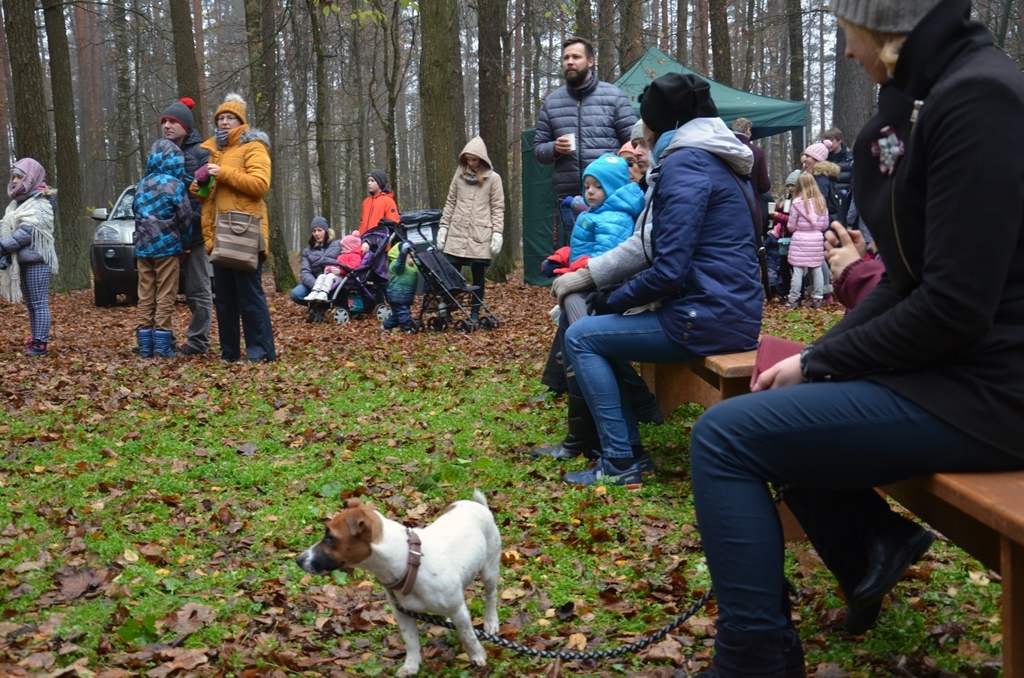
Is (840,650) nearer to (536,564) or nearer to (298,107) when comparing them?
(536,564)

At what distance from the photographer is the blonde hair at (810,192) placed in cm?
1136

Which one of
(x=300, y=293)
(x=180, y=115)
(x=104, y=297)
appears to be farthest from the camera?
(x=104, y=297)

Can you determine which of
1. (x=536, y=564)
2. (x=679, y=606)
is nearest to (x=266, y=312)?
(x=536, y=564)

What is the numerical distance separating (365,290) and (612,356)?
8.16m

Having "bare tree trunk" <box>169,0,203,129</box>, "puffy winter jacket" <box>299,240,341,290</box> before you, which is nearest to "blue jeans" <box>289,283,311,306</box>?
"puffy winter jacket" <box>299,240,341,290</box>

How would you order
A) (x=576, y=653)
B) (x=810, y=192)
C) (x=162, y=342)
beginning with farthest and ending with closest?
(x=810, y=192) < (x=162, y=342) < (x=576, y=653)

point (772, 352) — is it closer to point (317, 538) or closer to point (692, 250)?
point (692, 250)

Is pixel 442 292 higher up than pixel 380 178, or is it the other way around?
pixel 380 178

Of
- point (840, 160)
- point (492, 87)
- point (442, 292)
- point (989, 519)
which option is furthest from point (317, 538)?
point (492, 87)

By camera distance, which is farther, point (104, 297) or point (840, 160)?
point (104, 297)

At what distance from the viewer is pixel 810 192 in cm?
1147

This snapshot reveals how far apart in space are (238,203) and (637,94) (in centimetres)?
851

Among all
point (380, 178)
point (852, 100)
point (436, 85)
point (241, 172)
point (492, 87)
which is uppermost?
point (492, 87)

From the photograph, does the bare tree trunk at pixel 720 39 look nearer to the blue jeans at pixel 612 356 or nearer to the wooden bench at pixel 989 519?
the blue jeans at pixel 612 356
